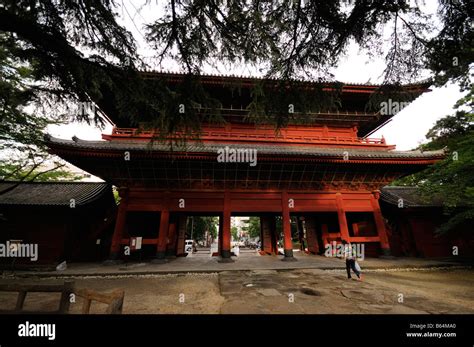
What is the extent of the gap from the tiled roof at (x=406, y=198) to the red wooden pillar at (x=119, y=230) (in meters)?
14.3

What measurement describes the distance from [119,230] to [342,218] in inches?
423

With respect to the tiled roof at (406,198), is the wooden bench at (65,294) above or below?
below

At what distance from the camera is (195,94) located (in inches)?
178

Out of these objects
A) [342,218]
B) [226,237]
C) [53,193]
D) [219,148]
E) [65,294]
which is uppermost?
[219,148]

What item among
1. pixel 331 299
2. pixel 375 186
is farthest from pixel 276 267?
pixel 375 186

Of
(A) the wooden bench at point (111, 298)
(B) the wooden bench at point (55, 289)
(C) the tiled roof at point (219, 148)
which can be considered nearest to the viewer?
(A) the wooden bench at point (111, 298)

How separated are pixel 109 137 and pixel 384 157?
13847 millimetres

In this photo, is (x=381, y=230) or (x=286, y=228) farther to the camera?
(x=381, y=230)

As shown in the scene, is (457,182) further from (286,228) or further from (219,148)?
(219,148)

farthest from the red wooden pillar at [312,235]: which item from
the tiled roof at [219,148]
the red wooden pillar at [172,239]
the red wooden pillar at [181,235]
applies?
the red wooden pillar at [172,239]

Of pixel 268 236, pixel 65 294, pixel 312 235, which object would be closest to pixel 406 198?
pixel 312 235

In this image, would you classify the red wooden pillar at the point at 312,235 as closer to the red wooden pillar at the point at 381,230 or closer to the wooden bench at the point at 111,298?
the red wooden pillar at the point at 381,230

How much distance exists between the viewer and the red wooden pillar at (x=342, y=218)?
35.1 feet

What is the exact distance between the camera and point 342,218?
1088 centimetres
